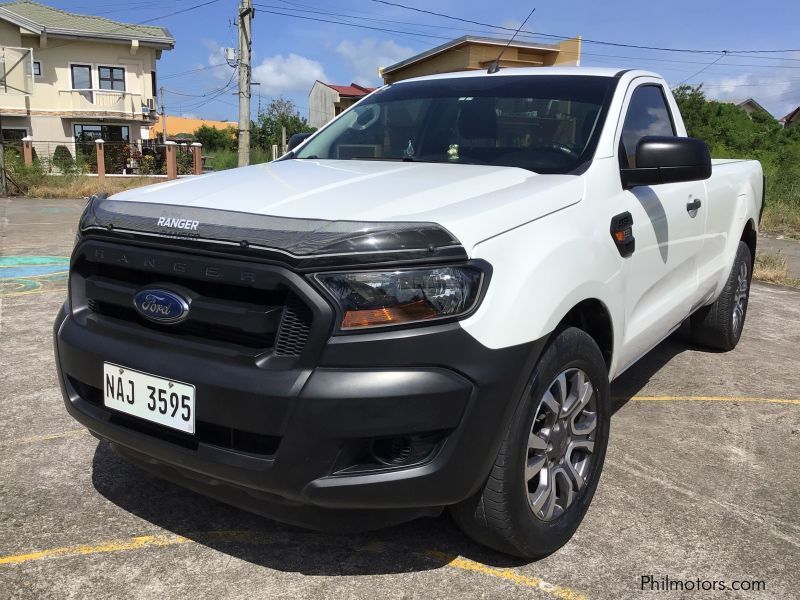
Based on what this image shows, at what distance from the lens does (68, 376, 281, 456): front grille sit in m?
2.11

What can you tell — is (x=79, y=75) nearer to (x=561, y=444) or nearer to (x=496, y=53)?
(x=496, y=53)

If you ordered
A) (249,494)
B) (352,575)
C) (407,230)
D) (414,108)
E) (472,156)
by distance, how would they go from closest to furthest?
(407,230)
(249,494)
(352,575)
(472,156)
(414,108)

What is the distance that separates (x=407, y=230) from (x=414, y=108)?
190 cm

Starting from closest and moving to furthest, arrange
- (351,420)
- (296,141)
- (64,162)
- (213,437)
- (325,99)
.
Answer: (351,420), (213,437), (296,141), (64,162), (325,99)

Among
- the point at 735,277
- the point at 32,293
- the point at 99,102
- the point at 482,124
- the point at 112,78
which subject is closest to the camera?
the point at 482,124

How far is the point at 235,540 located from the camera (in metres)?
2.64

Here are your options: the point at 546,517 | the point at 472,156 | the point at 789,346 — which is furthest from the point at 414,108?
the point at 789,346

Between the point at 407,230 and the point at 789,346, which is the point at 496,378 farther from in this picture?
the point at 789,346

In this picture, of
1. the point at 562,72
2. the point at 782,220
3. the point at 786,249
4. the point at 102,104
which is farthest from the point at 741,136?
the point at 102,104

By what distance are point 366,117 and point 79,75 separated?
34959mm

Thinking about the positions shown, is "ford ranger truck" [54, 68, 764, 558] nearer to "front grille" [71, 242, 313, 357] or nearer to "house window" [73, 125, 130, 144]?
"front grille" [71, 242, 313, 357]

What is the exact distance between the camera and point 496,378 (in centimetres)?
207

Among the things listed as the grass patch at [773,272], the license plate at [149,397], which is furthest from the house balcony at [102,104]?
the license plate at [149,397]

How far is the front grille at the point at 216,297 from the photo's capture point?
80.6 inches
